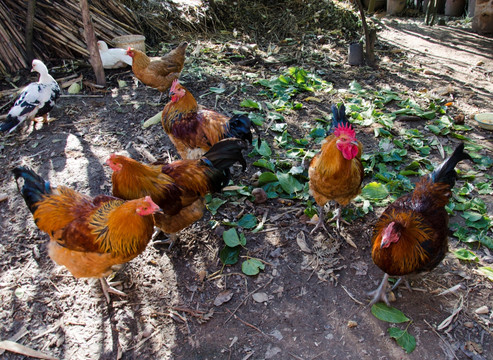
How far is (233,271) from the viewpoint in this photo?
3.36m

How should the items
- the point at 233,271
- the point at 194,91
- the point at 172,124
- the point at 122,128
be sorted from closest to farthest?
the point at 233,271, the point at 172,124, the point at 122,128, the point at 194,91

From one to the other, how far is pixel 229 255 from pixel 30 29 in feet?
21.7

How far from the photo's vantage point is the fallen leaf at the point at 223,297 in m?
3.06

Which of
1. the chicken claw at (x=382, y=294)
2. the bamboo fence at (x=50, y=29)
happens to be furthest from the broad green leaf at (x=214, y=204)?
the bamboo fence at (x=50, y=29)

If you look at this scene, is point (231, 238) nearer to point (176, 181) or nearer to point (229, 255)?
point (229, 255)

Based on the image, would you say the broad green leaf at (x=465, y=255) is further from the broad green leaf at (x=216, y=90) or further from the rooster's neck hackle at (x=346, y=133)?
the broad green leaf at (x=216, y=90)

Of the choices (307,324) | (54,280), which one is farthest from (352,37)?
(54,280)

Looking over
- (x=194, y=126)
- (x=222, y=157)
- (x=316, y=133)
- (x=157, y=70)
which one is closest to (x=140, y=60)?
(x=157, y=70)

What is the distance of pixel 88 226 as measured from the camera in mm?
2748

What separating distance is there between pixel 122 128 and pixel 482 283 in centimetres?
519

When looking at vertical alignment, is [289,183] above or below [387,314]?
above

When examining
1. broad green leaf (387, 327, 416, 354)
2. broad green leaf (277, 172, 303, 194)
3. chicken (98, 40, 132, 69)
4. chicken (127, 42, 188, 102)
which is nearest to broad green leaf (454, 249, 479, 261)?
broad green leaf (387, 327, 416, 354)

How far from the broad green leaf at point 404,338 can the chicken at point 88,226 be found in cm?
221

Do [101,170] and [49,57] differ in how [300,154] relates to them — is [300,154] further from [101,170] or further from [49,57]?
[49,57]
